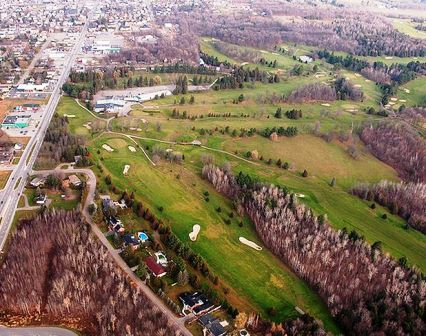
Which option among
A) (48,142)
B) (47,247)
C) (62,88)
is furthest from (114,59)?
(47,247)

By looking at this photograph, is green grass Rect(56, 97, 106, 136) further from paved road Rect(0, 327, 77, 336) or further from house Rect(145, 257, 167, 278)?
paved road Rect(0, 327, 77, 336)

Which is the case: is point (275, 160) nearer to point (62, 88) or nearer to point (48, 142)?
point (48, 142)

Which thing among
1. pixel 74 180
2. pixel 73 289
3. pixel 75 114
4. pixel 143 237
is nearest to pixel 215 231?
pixel 143 237

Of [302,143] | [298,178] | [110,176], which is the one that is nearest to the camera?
[110,176]

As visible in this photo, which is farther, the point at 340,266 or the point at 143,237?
the point at 143,237

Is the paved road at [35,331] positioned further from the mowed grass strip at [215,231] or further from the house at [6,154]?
the house at [6,154]

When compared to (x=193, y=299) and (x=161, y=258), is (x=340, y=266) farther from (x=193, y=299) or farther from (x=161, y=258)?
(x=161, y=258)

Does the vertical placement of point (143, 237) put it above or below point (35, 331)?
above

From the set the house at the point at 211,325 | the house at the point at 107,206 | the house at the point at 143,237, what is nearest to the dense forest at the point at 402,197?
the house at the point at 143,237

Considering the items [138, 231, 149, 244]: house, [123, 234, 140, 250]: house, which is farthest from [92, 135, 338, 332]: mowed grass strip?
[123, 234, 140, 250]: house
